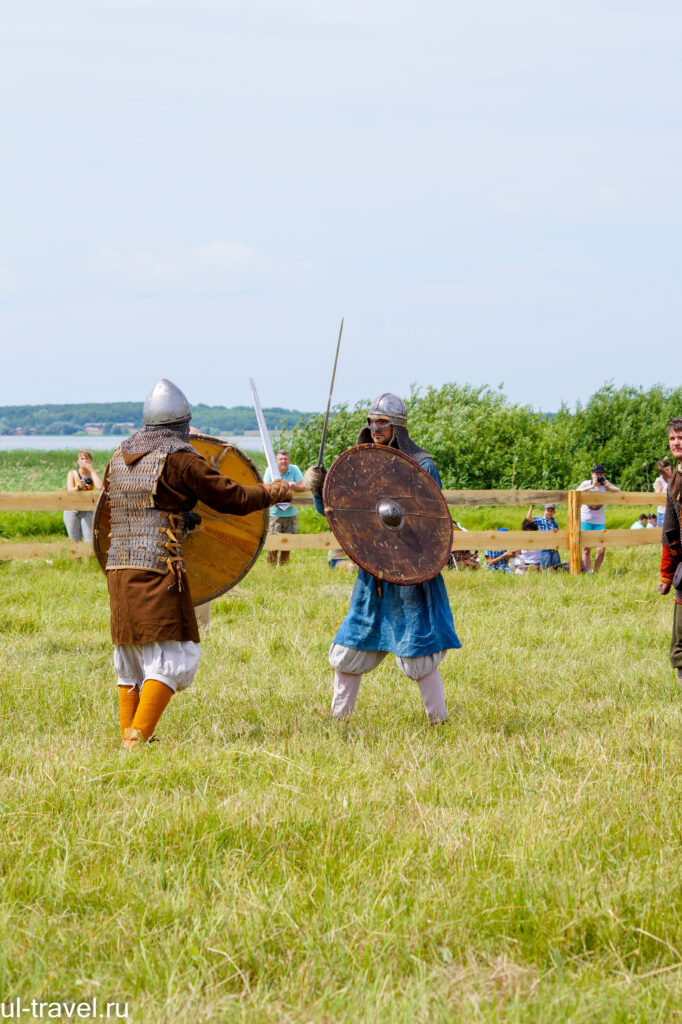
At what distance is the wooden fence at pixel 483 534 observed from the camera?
412 inches

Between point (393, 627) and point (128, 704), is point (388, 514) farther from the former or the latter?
point (128, 704)

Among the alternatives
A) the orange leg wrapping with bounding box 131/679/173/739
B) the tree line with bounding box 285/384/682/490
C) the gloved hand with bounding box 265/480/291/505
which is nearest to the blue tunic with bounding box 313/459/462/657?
the gloved hand with bounding box 265/480/291/505

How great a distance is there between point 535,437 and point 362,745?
23478 mm

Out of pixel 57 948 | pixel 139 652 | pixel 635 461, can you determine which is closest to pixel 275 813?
pixel 57 948

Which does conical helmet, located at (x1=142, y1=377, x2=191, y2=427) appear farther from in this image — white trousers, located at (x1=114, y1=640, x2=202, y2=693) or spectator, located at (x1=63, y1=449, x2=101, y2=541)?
spectator, located at (x1=63, y1=449, x2=101, y2=541)

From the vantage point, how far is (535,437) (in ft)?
89.1

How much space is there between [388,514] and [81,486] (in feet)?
23.9

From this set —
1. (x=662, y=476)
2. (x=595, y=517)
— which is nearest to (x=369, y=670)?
(x=662, y=476)

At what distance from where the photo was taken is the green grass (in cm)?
249

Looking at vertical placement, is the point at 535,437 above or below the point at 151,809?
above

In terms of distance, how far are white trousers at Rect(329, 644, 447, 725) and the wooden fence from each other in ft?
17.7

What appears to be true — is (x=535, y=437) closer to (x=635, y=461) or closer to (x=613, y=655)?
(x=635, y=461)

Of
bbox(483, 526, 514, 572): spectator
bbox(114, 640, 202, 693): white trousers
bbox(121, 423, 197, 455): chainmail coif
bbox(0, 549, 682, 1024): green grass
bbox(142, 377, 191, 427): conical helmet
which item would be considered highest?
bbox(142, 377, 191, 427): conical helmet

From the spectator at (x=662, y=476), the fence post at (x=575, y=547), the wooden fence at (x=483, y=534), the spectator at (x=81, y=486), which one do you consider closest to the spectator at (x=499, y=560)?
the wooden fence at (x=483, y=534)
